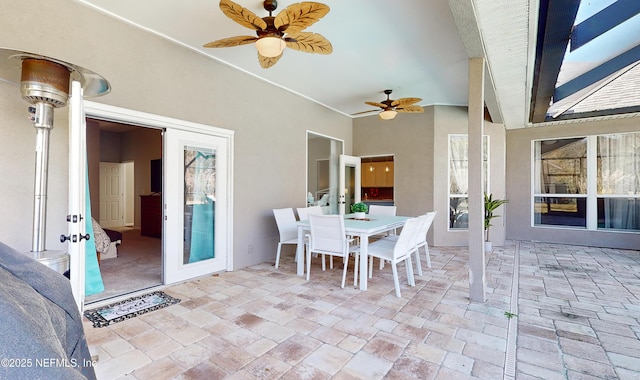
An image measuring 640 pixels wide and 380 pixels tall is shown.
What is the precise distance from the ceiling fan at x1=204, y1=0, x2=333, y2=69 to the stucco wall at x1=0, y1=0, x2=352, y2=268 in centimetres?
110

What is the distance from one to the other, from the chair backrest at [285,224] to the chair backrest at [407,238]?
5.73ft

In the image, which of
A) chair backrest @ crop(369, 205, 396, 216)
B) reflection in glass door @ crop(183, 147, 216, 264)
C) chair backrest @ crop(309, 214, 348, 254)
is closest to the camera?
chair backrest @ crop(309, 214, 348, 254)

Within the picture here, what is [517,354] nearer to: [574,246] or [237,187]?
[237,187]

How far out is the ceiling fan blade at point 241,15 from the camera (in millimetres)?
2290

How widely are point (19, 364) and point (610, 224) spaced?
8699 millimetres

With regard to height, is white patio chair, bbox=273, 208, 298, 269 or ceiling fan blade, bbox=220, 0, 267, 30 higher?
ceiling fan blade, bbox=220, 0, 267, 30

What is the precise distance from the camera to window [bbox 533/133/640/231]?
6.08 meters

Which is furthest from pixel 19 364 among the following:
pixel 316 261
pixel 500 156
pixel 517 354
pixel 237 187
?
pixel 500 156

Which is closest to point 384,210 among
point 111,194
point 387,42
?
point 387,42

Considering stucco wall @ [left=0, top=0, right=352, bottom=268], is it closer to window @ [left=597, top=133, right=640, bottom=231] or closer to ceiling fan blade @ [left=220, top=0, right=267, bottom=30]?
ceiling fan blade @ [left=220, top=0, right=267, bottom=30]

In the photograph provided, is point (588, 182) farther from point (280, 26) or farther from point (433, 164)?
point (280, 26)

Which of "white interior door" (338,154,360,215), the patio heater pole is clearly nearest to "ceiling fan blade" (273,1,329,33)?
the patio heater pole

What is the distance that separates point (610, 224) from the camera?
6.24 metres

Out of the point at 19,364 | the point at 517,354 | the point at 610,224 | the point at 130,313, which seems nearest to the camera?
the point at 19,364
